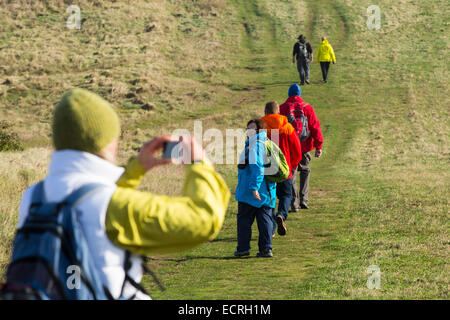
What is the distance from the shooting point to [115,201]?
2.40m

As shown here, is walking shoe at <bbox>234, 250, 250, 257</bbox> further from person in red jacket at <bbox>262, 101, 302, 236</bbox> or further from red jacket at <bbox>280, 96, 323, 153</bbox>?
red jacket at <bbox>280, 96, 323, 153</bbox>

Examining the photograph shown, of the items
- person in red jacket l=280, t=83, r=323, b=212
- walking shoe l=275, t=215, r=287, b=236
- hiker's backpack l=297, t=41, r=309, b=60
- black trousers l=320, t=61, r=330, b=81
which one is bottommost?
walking shoe l=275, t=215, r=287, b=236

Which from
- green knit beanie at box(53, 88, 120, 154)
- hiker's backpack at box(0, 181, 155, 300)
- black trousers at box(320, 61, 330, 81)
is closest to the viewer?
hiker's backpack at box(0, 181, 155, 300)

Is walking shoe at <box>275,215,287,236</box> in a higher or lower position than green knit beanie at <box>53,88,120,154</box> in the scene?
lower

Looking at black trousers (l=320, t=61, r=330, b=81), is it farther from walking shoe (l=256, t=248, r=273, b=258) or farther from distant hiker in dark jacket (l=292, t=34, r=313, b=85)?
walking shoe (l=256, t=248, r=273, b=258)

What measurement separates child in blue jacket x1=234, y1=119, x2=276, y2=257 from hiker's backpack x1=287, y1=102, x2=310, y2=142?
2626 mm

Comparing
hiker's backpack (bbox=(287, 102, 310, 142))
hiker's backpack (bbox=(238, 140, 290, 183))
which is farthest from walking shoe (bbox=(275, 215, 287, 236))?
hiker's backpack (bbox=(287, 102, 310, 142))

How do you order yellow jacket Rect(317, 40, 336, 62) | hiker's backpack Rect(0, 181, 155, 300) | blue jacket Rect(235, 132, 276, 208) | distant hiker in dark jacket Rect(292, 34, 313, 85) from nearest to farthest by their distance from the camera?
hiker's backpack Rect(0, 181, 155, 300), blue jacket Rect(235, 132, 276, 208), distant hiker in dark jacket Rect(292, 34, 313, 85), yellow jacket Rect(317, 40, 336, 62)

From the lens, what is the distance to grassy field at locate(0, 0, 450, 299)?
7564 mm

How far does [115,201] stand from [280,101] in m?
24.9

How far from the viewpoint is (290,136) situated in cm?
962

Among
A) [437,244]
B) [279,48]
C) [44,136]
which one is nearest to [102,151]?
[437,244]

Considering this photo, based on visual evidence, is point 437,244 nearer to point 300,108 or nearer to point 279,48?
point 300,108

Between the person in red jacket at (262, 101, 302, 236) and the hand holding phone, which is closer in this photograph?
the hand holding phone
